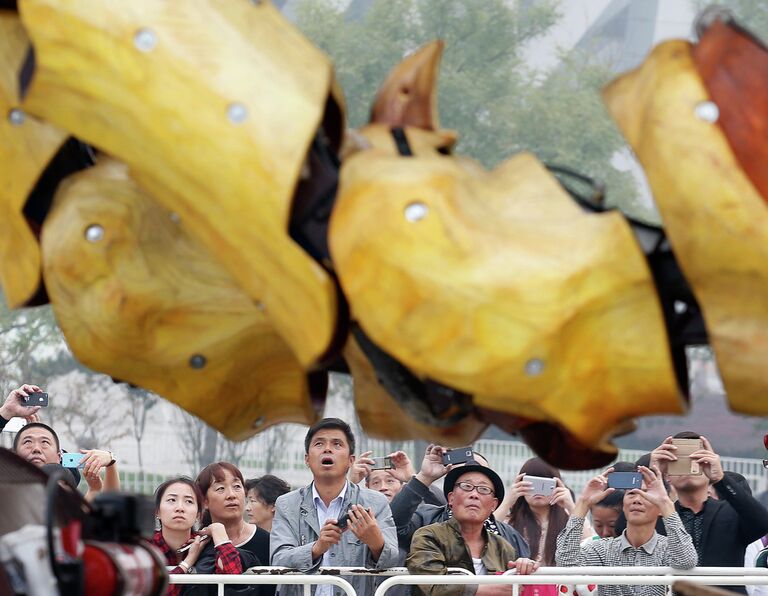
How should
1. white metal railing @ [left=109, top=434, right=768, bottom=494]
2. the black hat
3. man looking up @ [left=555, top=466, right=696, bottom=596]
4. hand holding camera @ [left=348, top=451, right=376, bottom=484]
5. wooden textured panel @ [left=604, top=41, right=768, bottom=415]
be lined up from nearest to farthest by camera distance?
wooden textured panel @ [left=604, top=41, right=768, bottom=415]
man looking up @ [left=555, top=466, right=696, bottom=596]
the black hat
hand holding camera @ [left=348, top=451, right=376, bottom=484]
white metal railing @ [left=109, top=434, right=768, bottom=494]

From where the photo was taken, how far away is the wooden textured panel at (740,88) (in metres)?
2.35

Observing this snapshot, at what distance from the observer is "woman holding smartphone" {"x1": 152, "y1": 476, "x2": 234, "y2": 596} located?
5871mm

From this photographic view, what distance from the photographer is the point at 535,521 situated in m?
6.88

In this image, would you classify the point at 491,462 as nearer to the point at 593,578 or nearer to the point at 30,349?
the point at 30,349

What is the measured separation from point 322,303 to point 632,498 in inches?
150

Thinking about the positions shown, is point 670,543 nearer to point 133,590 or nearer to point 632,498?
point 632,498

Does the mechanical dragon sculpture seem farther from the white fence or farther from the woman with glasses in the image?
the woman with glasses

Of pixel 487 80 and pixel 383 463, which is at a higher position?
pixel 487 80

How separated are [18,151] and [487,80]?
82.3ft

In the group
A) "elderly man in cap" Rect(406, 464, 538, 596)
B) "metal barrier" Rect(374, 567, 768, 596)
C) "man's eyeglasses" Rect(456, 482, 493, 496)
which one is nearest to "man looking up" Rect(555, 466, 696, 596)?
"metal barrier" Rect(374, 567, 768, 596)

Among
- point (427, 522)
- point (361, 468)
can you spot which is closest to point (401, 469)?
point (361, 468)

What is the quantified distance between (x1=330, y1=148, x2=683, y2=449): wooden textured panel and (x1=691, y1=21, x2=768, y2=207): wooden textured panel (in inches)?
9.0

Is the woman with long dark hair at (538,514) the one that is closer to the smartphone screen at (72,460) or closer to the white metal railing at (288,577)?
the white metal railing at (288,577)

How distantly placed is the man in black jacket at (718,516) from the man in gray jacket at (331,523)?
4.48 feet
